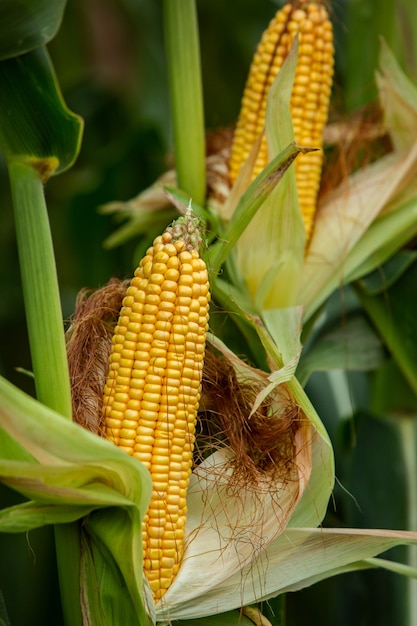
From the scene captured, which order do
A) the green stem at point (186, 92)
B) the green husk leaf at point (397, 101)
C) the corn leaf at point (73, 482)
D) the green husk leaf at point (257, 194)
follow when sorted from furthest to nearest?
the green husk leaf at point (397, 101)
the green stem at point (186, 92)
the green husk leaf at point (257, 194)
the corn leaf at point (73, 482)

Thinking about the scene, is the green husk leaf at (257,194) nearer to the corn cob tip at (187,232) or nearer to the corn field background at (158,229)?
the corn cob tip at (187,232)

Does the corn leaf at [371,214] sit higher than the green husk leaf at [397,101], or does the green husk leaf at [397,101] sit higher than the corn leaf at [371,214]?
the green husk leaf at [397,101]

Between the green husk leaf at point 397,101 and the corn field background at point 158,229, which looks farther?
the corn field background at point 158,229

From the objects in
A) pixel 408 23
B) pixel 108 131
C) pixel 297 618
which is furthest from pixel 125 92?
pixel 297 618

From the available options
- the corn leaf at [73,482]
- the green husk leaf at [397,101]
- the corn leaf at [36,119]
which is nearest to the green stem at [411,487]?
the green husk leaf at [397,101]

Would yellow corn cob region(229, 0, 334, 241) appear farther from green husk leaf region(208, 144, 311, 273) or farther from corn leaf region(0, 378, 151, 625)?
corn leaf region(0, 378, 151, 625)

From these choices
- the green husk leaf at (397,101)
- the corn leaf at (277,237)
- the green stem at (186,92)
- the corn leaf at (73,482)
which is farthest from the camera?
the green husk leaf at (397,101)

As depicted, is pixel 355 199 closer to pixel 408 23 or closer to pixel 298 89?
pixel 298 89

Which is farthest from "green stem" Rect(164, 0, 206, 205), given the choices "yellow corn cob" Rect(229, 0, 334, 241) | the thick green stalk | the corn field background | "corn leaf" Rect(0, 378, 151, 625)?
"corn leaf" Rect(0, 378, 151, 625)
